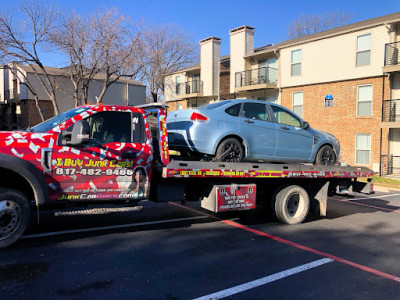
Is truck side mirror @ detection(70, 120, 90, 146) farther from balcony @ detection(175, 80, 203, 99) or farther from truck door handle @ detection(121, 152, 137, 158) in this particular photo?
balcony @ detection(175, 80, 203, 99)

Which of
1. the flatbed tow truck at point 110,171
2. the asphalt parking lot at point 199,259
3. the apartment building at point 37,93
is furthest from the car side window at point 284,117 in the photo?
the apartment building at point 37,93

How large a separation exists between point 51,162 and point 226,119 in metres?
3.09

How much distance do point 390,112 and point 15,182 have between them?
56.3 feet

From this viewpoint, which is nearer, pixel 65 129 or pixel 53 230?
pixel 65 129

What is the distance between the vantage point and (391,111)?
1719 centimetres

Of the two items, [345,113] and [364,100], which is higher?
[364,100]

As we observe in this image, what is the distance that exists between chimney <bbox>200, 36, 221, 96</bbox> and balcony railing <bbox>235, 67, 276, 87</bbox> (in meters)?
3.30

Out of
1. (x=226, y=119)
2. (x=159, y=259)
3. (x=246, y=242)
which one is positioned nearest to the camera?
(x=159, y=259)

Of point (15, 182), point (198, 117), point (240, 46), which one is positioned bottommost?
point (15, 182)

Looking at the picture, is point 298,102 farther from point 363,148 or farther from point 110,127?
point 110,127

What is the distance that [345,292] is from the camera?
4004 mm

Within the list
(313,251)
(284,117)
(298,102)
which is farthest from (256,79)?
(313,251)

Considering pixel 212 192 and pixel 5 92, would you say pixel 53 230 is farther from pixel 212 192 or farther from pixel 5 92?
pixel 5 92

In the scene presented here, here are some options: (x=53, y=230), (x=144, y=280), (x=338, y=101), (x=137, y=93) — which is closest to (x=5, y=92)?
(x=137, y=93)
